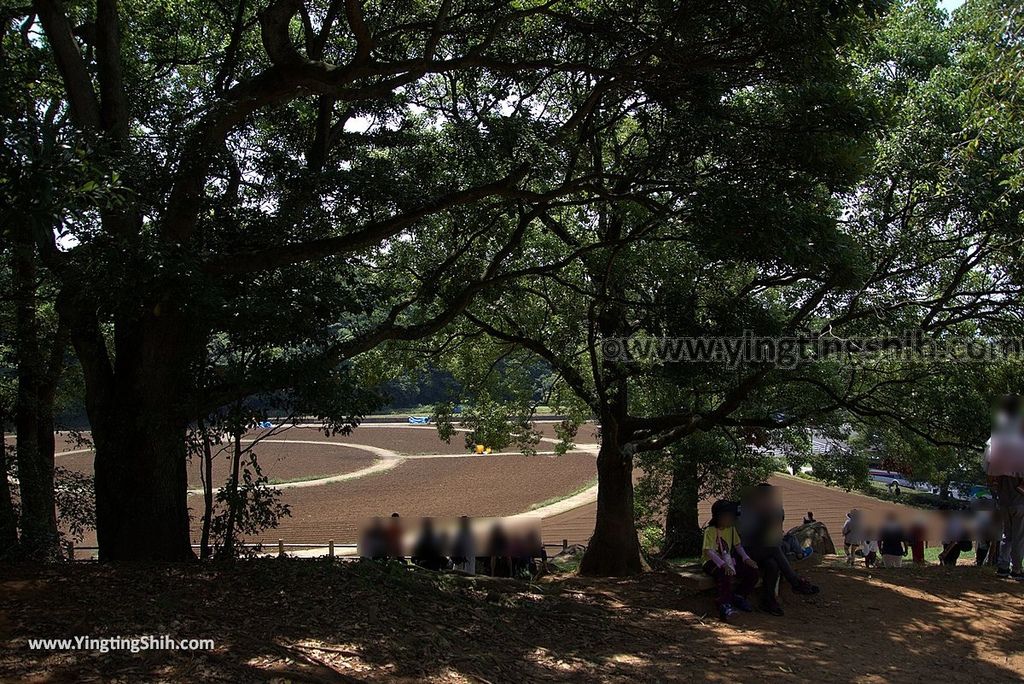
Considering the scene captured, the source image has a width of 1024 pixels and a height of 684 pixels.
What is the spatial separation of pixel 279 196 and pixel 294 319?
2399 mm

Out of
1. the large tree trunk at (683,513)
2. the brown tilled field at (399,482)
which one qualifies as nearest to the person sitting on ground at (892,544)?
the large tree trunk at (683,513)

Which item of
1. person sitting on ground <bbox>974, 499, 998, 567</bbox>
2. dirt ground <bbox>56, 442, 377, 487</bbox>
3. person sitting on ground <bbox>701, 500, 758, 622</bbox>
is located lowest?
dirt ground <bbox>56, 442, 377, 487</bbox>

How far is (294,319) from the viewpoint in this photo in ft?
23.9

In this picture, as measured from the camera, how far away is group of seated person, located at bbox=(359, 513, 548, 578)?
32.0 feet

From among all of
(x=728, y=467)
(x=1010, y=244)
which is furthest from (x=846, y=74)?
(x=728, y=467)

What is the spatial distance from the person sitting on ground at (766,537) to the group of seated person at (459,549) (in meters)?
3.61

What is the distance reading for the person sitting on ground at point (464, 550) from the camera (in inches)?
431

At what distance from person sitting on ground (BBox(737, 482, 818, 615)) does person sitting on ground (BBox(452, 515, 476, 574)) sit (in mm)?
4163

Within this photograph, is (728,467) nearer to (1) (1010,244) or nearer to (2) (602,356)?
(2) (602,356)

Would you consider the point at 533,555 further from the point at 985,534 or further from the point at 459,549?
the point at 985,534

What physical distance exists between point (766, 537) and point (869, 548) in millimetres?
9444

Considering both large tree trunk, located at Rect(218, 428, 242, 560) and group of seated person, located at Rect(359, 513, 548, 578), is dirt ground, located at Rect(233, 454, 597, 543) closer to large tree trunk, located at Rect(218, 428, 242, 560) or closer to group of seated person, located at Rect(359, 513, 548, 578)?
group of seated person, located at Rect(359, 513, 548, 578)

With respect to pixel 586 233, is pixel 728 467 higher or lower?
lower

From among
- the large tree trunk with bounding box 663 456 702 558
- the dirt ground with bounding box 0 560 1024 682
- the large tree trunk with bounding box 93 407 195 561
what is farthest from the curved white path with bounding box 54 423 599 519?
the dirt ground with bounding box 0 560 1024 682
